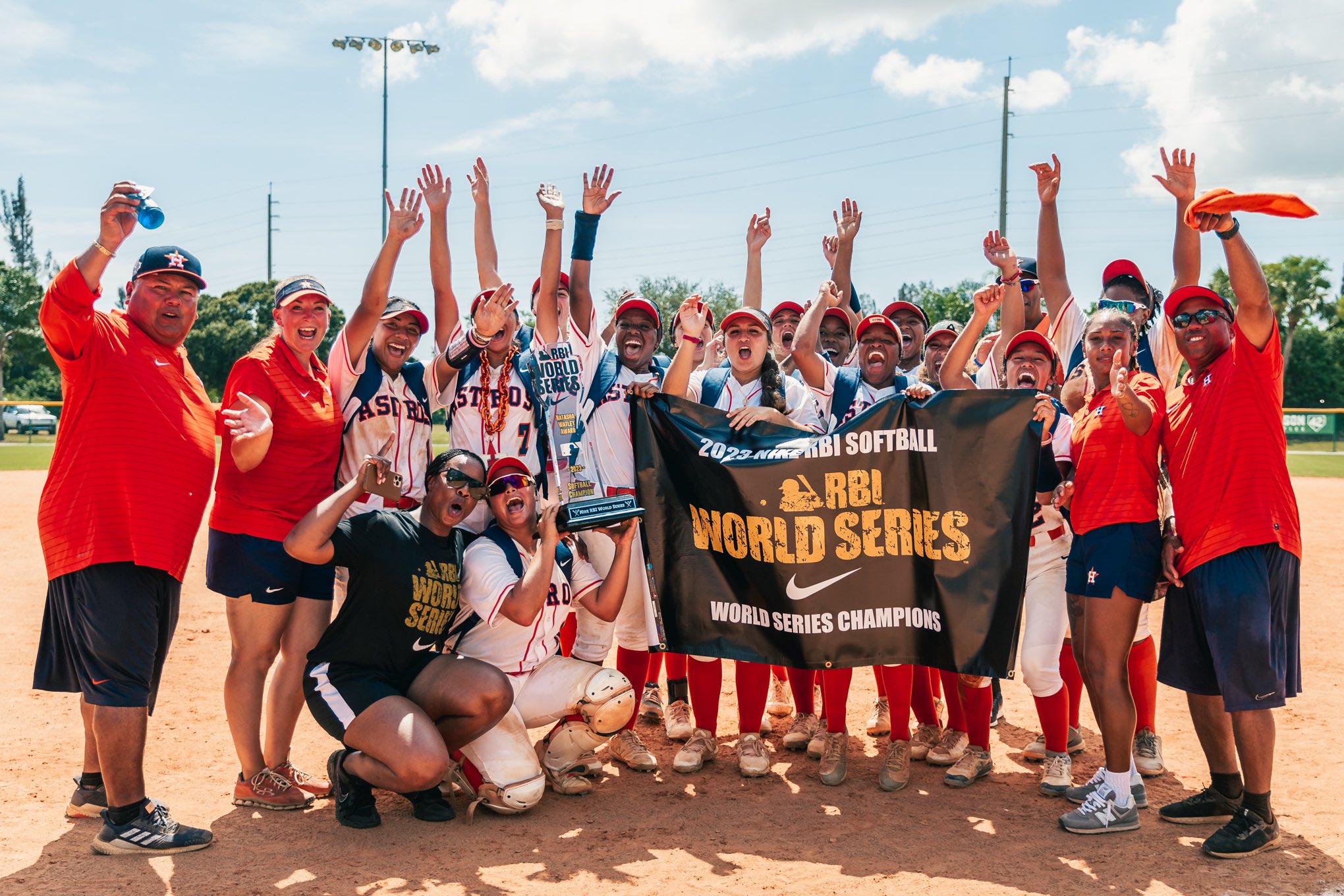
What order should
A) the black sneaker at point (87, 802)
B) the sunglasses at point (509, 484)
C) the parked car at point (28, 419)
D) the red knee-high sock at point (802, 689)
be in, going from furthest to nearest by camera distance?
the parked car at point (28, 419), the red knee-high sock at point (802, 689), the sunglasses at point (509, 484), the black sneaker at point (87, 802)

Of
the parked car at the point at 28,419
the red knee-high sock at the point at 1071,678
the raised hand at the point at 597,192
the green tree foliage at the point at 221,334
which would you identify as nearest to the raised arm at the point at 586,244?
the raised hand at the point at 597,192

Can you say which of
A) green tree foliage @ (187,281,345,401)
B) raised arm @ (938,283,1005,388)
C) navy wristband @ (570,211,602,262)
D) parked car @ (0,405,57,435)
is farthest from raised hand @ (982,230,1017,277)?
green tree foliage @ (187,281,345,401)

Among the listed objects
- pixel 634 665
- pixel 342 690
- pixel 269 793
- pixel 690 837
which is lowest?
pixel 690 837

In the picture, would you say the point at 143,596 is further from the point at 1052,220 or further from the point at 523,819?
the point at 1052,220

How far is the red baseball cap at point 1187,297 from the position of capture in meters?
5.09

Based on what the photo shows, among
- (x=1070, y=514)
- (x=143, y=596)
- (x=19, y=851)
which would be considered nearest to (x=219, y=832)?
(x=19, y=851)

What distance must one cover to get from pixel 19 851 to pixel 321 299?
3109 mm

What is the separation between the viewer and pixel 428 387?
20.1ft

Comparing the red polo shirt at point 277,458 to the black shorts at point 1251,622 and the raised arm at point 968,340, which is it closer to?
the raised arm at point 968,340

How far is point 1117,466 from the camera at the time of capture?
5316 mm

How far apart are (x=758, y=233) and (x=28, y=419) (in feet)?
141

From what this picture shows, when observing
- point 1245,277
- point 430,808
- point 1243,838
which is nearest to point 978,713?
point 1243,838

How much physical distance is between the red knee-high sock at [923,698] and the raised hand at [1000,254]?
2614mm

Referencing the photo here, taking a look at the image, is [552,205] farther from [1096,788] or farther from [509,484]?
[1096,788]
